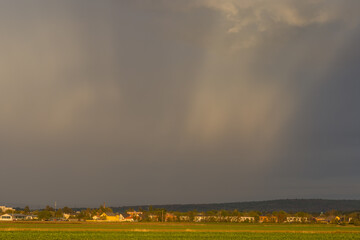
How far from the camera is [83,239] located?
6059cm

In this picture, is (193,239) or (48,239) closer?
(48,239)

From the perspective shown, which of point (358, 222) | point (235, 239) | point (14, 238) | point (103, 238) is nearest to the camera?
point (14, 238)

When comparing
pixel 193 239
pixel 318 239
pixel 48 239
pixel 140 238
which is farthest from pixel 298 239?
pixel 48 239

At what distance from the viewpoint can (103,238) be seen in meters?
63.0

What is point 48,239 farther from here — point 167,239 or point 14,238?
point 167,239

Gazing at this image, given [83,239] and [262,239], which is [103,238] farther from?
[262,239]

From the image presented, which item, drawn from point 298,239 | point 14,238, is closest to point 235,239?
point 298,239

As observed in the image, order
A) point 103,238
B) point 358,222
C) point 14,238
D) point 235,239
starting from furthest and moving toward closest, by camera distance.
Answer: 1. point 358,222
2. point 235,239
3. point 103,238
4. point 14,238

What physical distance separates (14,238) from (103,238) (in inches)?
463

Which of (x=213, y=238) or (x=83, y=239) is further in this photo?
(x=213, y=238)

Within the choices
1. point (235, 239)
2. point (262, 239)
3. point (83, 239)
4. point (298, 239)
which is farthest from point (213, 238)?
point (83, 239)

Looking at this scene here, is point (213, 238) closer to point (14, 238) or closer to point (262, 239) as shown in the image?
point (262, 239)

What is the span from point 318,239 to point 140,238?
28467mm

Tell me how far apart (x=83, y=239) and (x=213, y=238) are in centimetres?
2002
